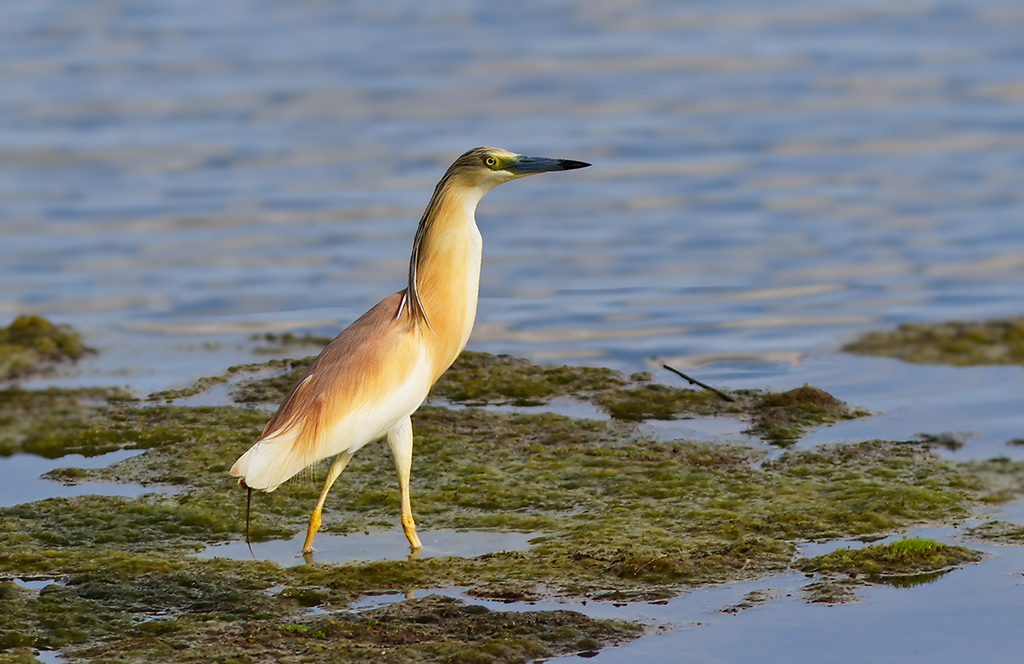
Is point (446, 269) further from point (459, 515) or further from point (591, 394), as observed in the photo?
point (591, 394)

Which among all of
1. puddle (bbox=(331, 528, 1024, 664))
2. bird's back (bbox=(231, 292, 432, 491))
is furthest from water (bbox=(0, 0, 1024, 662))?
bird's back (bbox=(231, 292, 432, 491))

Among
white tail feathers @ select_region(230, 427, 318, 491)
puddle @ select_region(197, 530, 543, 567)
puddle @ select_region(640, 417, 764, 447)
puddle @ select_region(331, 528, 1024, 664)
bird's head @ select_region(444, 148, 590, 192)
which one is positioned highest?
bird's head @ select_region(444, 148, 590, 192)

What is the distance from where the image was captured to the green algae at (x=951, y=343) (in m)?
8.68

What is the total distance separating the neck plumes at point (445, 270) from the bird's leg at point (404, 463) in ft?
0.84

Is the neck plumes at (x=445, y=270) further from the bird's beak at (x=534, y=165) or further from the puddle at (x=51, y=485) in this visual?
the puddle at (x=51, y=485)

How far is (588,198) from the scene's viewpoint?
515 inches

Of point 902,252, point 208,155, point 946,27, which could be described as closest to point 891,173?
point 902,252

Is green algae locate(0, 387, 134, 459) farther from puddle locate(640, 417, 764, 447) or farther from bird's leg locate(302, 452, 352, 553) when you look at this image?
puddle locate(640, 417, 764, 447)

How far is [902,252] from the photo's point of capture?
11.3 meters

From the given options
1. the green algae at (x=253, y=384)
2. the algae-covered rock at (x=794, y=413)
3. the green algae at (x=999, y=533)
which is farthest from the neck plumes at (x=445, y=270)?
the green algae at (x=253, y=384)

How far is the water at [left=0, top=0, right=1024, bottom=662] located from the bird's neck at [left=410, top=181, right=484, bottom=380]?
66.4 inches

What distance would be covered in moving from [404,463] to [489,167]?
125 cm

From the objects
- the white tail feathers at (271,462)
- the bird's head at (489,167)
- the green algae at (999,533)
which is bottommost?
the green algae at (999,533)

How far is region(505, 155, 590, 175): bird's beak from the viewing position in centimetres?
589
